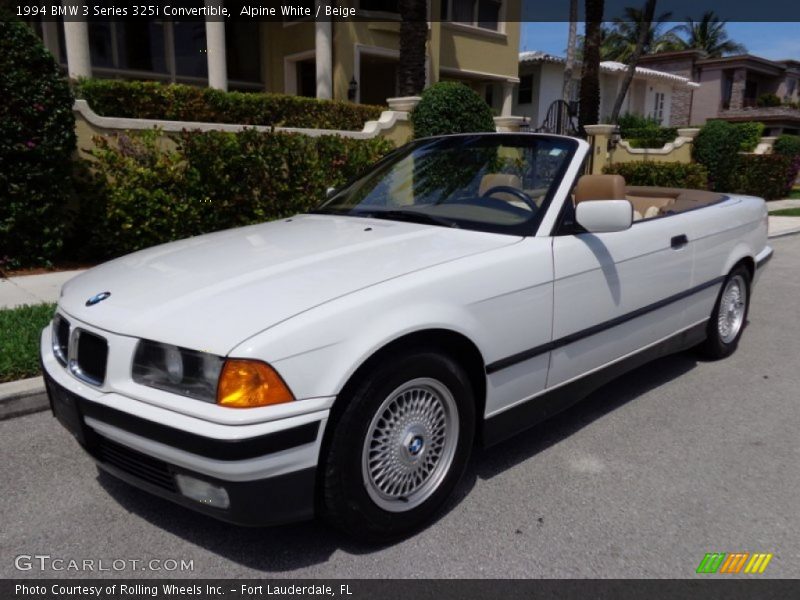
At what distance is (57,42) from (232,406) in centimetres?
1668

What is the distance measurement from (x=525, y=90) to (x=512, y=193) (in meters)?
31.0

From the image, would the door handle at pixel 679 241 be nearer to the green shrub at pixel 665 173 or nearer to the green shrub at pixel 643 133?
the green shrub at pixel 665 173

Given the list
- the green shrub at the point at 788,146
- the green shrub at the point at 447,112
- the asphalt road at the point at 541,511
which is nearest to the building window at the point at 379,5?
the green shrub at the point at 447,112

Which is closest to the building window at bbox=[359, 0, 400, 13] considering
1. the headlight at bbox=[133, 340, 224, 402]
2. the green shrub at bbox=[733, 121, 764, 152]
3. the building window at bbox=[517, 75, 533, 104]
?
the green shrub at bbox=[733, 121, 764, 152]

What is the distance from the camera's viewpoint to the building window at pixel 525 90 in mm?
32219

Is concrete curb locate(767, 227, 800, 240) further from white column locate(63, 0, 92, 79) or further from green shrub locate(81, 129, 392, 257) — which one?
white column locate(63, 0, 92, 79)

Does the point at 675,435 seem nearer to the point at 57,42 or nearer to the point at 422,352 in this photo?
the point at 422,352

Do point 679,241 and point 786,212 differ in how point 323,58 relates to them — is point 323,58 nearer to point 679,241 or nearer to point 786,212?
point 786,212

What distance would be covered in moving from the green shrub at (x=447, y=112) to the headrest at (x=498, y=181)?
7368mm

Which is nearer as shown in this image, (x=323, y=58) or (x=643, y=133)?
(x=323, y=58)

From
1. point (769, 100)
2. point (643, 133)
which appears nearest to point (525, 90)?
point (643, 133)

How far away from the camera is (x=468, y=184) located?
12.5 ft
